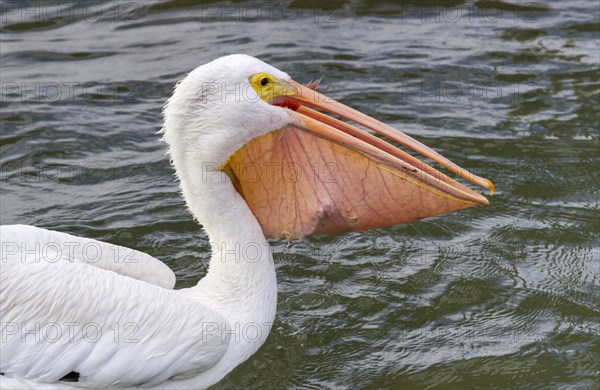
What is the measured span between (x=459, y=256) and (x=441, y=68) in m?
3.13

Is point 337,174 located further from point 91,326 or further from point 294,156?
point 91,326

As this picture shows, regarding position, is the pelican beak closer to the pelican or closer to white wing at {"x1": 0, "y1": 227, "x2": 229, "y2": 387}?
the pelican

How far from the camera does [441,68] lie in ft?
28.5

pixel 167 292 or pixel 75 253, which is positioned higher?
pixel 75 253

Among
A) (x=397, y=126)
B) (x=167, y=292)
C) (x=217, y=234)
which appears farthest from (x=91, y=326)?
(x=397, y=126)

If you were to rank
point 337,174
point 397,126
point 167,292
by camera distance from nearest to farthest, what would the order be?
1. point 167,292
2. point 337,174
3. point 397,126

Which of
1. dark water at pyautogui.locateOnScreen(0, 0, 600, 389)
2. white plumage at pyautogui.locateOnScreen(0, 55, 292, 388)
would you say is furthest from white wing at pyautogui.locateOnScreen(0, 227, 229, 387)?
dark water at pyautogui.locateOnScreen(0, 0, 600, 389)

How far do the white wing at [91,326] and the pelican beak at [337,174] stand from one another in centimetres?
73

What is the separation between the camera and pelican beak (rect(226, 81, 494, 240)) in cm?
452

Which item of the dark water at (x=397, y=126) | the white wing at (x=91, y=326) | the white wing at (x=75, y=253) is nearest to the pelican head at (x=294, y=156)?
the white wing at (x=75, y=253)

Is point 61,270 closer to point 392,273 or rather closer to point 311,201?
point 311,201

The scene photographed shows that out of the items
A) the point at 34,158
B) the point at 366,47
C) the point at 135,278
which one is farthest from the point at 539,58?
the point at 135,278

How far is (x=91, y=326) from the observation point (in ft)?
13.6

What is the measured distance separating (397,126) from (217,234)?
10.7 ft
